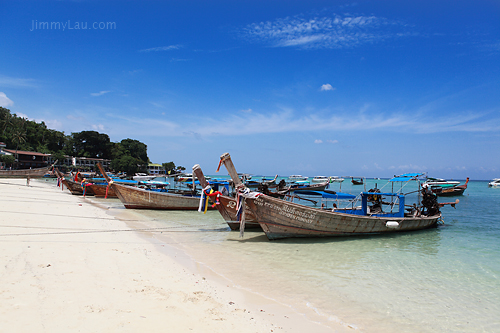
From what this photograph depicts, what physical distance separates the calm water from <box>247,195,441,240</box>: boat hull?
0.33 metres

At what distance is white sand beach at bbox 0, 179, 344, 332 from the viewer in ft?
12.6

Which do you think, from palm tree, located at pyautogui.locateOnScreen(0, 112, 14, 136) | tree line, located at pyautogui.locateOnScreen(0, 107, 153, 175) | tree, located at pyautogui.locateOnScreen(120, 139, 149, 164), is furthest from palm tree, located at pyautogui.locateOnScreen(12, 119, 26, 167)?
tree, located at pyautogui.locateOnScreen(120, 139, 149, 164)

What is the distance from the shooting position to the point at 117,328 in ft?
12.2

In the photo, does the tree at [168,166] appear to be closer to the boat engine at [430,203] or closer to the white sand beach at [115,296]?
the boat engine at [430,203]

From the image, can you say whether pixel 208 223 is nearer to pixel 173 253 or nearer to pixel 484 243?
pixel 173 253

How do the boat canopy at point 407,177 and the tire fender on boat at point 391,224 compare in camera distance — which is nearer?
the tire fender on boat at point 391,224


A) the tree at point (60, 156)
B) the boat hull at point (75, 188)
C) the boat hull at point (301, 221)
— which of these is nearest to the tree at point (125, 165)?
the tree at point (60, 156)

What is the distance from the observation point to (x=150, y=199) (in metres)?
18.9

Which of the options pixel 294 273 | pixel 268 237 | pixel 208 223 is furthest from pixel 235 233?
pixel 294 273

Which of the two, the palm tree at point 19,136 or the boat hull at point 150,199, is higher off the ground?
the palm tree at point 19,136

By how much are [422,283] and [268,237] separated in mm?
5079

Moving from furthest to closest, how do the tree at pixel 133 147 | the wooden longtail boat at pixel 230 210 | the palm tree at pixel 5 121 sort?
the tree at pixel 133 147 → the palm tree at pixel 5 121 → the wooden longtail boat at pixel 230 210

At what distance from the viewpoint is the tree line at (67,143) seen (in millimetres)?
63906

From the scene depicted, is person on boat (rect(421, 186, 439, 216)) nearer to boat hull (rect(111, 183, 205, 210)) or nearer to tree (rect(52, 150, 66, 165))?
boat hull (rect(111, 183, 205, 210))
